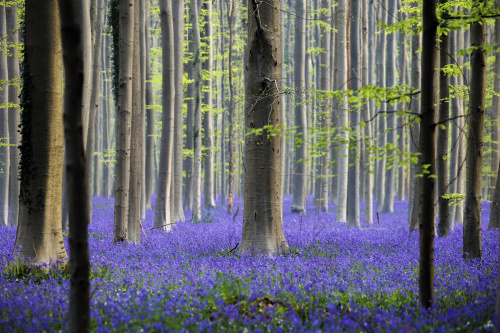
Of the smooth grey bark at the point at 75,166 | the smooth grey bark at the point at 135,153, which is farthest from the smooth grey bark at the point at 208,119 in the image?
the smooth grey bark at the point at 75,166

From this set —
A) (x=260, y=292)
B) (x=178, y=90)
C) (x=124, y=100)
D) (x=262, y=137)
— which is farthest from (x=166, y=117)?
(x=260, y=292)

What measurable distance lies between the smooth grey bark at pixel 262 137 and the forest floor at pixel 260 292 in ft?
2.01

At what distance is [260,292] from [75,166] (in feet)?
8.78

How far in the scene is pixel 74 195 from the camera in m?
3.37

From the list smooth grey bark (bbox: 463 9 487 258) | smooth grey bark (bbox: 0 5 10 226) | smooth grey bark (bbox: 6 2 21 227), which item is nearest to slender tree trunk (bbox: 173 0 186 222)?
smooth grey bark (bbox: 6 2 21 227)

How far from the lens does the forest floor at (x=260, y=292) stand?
398cm

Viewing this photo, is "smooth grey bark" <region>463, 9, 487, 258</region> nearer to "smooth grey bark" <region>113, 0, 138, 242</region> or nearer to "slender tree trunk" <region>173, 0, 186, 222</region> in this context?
"smooth grey bark" <region>113, 0, 138, 242</region>

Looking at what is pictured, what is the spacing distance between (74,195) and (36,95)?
11.5ft

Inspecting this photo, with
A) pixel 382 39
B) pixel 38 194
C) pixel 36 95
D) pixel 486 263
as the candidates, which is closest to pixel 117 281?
pixel 38 194

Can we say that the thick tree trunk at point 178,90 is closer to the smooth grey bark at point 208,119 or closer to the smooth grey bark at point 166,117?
the smooth grey bark at point 166,117

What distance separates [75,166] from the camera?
3.36 m

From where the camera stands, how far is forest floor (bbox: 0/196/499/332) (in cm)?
398

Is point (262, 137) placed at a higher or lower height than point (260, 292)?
higher

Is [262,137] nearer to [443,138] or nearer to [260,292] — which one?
[260,292]
